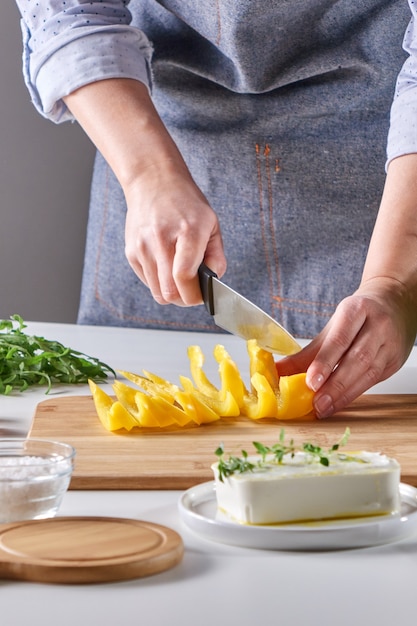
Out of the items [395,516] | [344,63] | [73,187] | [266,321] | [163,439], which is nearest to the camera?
[395,516]

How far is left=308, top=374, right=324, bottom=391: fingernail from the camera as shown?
1232 mm

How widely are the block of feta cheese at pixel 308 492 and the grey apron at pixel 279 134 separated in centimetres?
123

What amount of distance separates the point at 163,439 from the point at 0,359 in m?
0.44

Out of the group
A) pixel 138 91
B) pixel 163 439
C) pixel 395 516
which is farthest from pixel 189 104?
pixel 395 516

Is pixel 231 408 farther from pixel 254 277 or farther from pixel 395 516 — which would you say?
pixel 254 277

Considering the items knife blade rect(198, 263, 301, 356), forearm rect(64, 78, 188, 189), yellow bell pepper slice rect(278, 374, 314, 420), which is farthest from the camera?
forearm rect(64, 78, 188, 189)

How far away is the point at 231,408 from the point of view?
1.20 metres

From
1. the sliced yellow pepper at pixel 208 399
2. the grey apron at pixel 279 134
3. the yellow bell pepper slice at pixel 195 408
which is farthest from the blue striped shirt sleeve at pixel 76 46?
the yellow bell pepper slice at pixel 195 408

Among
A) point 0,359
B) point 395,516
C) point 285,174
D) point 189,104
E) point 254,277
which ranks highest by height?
point 189,104

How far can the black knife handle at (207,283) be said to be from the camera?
139cm

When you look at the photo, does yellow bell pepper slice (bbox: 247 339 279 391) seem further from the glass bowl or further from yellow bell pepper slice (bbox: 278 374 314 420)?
the glass bowl

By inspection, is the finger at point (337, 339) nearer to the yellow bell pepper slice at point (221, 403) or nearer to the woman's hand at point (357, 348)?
the woman's hand at point (357, 348)

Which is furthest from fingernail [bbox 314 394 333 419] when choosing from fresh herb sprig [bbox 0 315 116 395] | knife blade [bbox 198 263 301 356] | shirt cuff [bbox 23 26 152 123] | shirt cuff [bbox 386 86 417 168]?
shirt cuff [bbox 23 26 152 123]

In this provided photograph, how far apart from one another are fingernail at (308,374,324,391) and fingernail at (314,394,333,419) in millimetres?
15
